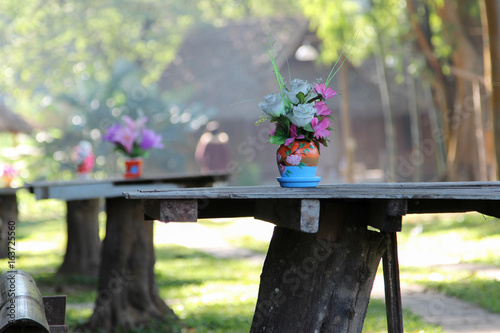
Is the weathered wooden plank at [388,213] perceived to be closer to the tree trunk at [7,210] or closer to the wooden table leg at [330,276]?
the wooden table leg at [330,276]

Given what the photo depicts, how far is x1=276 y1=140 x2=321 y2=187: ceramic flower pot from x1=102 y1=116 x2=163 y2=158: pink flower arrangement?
3054mm

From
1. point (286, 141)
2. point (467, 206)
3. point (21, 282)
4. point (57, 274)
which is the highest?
point (286, 141)

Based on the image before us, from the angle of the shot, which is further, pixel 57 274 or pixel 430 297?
pixel 57 274

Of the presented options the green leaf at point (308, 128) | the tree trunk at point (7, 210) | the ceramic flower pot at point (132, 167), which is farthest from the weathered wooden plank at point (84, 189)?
the tree trunk at point (7, 210)

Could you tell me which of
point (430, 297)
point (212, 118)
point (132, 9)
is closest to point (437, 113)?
point (212, 118)

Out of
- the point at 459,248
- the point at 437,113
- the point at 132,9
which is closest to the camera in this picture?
the point at 459,248

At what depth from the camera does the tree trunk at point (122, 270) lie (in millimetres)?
6223

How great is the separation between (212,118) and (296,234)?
22.4 metres

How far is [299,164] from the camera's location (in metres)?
3.84

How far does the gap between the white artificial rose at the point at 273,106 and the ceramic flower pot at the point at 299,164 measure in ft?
0.60

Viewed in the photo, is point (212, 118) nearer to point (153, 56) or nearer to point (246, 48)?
point (246, 48)

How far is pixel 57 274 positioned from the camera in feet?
30.9

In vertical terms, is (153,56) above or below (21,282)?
above

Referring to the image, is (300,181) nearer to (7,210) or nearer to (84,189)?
(84,189)
